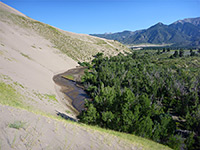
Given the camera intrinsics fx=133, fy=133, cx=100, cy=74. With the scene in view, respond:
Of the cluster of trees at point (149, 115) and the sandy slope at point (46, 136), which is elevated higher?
the sandy slope at point (46, 136)

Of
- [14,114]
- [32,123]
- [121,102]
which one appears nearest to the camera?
[32,123]

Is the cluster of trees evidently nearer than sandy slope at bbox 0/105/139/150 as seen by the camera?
No

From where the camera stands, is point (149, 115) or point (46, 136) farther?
point (149, 115)

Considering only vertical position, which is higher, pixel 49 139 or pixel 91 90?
pixel 49 139

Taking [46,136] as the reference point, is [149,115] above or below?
below

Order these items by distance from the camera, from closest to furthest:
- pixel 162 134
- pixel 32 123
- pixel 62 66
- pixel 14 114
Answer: pixel 32 123 → pixel 14 114 → pixel 162 134 → pixel 62 66

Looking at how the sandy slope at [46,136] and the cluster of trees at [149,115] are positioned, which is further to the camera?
the cluster of trees at [149,115]

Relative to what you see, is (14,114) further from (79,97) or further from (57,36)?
(57,36)

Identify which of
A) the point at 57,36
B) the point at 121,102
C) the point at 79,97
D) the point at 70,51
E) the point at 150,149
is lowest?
the point at 79,97

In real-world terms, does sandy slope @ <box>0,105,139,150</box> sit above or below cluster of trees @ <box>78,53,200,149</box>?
above

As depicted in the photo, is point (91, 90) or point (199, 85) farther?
point (91, 90)

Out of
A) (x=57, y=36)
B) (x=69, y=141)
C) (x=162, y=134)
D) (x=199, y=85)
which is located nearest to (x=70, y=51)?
(x=57, y=36)

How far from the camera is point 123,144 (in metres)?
12.5

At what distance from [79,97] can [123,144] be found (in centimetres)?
4280
